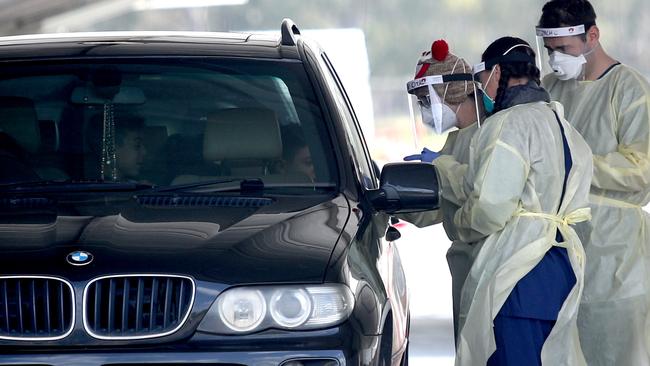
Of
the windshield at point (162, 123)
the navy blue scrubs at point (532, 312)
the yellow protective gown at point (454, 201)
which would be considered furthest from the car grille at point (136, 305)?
the yellow protective gown at point (454, 201)

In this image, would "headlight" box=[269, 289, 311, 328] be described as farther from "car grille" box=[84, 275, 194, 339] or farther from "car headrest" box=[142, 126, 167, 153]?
"car headrest" box=[142, 126, 167, 153]

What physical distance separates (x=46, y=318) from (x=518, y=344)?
1914 mm

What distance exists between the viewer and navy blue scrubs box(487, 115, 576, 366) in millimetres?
5293

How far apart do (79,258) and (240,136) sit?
1.13 metres

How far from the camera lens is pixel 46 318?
4059mm

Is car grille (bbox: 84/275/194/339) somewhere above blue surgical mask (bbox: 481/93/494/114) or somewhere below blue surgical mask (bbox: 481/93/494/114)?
above

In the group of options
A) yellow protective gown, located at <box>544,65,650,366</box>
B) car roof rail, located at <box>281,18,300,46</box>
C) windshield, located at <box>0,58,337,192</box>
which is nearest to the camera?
→ windshield, located at <box>0,58,337,192</box>

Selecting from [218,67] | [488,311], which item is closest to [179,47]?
[218,67]

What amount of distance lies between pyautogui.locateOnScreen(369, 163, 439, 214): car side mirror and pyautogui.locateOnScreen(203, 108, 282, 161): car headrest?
0.44m

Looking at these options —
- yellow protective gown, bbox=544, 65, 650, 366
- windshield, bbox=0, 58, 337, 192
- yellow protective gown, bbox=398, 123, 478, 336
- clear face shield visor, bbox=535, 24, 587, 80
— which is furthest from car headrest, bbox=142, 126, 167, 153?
yellow protective gown, bbox=544, 65, 650, 366

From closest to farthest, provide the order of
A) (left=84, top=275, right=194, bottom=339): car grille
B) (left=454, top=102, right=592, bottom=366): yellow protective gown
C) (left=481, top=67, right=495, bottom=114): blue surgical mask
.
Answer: (left=84, top=275, right=194, bottom=339): car grille → (left=454, top=102, right=592, bottom=366): yellow protective gown → (left=481, top=67, right=495, bottom=114): blue surgical mask

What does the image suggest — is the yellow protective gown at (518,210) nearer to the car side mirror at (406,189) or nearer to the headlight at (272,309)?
the car side mirror at (406,189)

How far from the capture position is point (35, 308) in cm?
407

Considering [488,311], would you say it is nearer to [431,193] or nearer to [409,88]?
[431,193]
